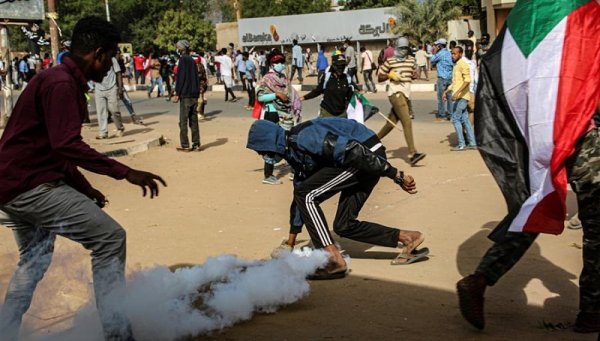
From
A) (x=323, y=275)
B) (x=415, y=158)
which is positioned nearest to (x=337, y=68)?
(x=415, y=158)

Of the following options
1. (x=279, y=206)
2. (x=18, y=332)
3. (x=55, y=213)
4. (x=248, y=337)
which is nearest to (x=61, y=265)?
(x=18, y=332)

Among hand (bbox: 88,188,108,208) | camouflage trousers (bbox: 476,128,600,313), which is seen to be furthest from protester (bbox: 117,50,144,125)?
camouflage trousers (bbox: 476,128,600,313)

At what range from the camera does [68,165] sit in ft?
12.7

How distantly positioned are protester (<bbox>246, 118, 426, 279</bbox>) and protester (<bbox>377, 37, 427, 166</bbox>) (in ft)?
16.7

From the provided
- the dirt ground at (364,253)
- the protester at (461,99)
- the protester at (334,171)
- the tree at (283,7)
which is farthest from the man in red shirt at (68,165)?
A: the tree at (283,7)

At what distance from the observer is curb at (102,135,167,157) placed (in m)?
12.3

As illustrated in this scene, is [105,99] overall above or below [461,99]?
above

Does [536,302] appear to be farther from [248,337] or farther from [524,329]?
[248,337]

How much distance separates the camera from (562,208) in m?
4.11

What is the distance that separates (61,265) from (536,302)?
9.81 feet

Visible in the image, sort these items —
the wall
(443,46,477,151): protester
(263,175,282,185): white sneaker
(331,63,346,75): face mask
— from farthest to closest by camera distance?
the wall < (443,46,477,151): protester < (263,175,282,185): white sneaker < (331,63,346,75): face mask

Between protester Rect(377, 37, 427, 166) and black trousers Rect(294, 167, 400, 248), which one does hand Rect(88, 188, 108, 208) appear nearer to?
black trousers Rect(294, 167, 400, 248)

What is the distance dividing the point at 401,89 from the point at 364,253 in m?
5.24

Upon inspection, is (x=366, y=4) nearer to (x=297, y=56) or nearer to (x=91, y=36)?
(x=297, y=56)
